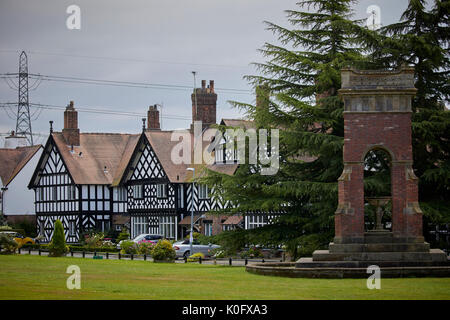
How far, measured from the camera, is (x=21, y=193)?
77.6 metres

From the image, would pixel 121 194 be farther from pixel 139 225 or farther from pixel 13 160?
pixel 13 160

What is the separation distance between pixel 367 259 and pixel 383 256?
51 cm

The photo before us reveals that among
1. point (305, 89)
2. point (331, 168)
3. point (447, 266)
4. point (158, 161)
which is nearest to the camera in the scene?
point (447, 266)

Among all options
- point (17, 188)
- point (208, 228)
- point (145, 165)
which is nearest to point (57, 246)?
point (208, 228)

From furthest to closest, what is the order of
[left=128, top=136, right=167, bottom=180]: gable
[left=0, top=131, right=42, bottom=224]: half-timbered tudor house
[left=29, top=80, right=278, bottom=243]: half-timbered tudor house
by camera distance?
[left=0, top=131, right=42, bottom=224]: half-timbered tudor house, [left=128, top=136, right=167, bottom=180]: gable, [left=29, top=80, right=278, bottom=243]: half-timbered tudor house

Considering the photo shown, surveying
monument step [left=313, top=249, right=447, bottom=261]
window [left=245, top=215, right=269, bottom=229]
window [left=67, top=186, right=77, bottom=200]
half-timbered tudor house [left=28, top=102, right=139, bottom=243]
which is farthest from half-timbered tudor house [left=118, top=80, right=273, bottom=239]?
monument step [left=313, top=249, right=447, bottom=261]

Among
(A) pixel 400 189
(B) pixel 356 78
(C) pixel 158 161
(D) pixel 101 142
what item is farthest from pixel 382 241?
(D) pixel 101 142

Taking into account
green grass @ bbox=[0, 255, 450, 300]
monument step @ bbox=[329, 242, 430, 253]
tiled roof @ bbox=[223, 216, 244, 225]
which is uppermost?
monument step @ bbox=[329, 242, 430, 253]

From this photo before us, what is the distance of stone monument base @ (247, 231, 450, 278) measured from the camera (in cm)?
2254

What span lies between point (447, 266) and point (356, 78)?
6.66 m

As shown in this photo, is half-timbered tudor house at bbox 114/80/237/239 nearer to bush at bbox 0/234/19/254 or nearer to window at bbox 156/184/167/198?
window at bbox 156/184/167/198
